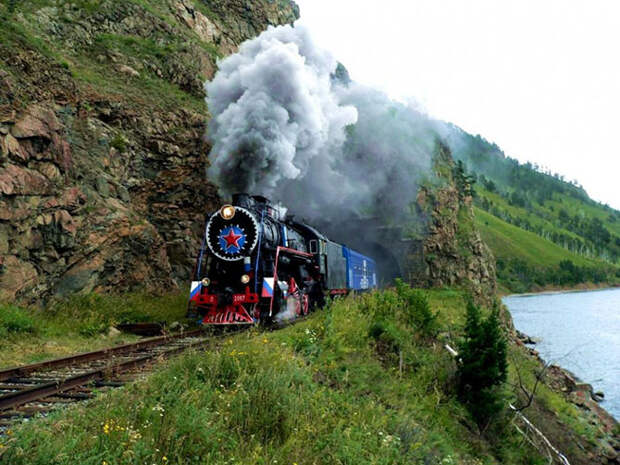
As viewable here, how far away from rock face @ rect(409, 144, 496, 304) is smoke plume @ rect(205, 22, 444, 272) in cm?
154

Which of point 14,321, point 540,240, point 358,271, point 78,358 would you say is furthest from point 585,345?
point 540,240

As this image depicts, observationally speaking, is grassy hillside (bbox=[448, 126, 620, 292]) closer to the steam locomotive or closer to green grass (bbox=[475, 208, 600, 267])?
green grass (bbox=[475, 208, 600, 267])

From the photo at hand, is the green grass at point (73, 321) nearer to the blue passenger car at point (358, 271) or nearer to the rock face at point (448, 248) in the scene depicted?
the blue passenger car at point (358, 271)

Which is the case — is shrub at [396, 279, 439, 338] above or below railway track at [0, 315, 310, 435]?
above

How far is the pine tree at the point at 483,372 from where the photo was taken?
8.88 meters

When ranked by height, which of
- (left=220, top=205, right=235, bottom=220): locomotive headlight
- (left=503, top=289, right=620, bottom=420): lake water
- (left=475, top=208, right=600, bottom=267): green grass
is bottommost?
(left=503, top=289, right=620, bottom=420): lake water

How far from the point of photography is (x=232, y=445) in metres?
4.25

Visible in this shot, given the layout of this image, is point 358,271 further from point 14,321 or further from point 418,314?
point 14,321

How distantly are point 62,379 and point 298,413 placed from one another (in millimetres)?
3508

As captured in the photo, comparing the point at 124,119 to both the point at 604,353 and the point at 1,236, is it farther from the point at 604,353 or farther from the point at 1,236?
the point at 604,353

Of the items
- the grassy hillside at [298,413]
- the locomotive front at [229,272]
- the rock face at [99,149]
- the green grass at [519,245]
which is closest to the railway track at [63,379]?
the grassy hillside at [298,413]

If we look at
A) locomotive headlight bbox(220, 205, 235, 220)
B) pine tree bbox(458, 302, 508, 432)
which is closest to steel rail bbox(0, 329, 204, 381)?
locomotive headlight bbox(220, 205, 235, 220)

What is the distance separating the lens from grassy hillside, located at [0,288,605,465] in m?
3.82

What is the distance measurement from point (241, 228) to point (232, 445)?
827 centimetres
